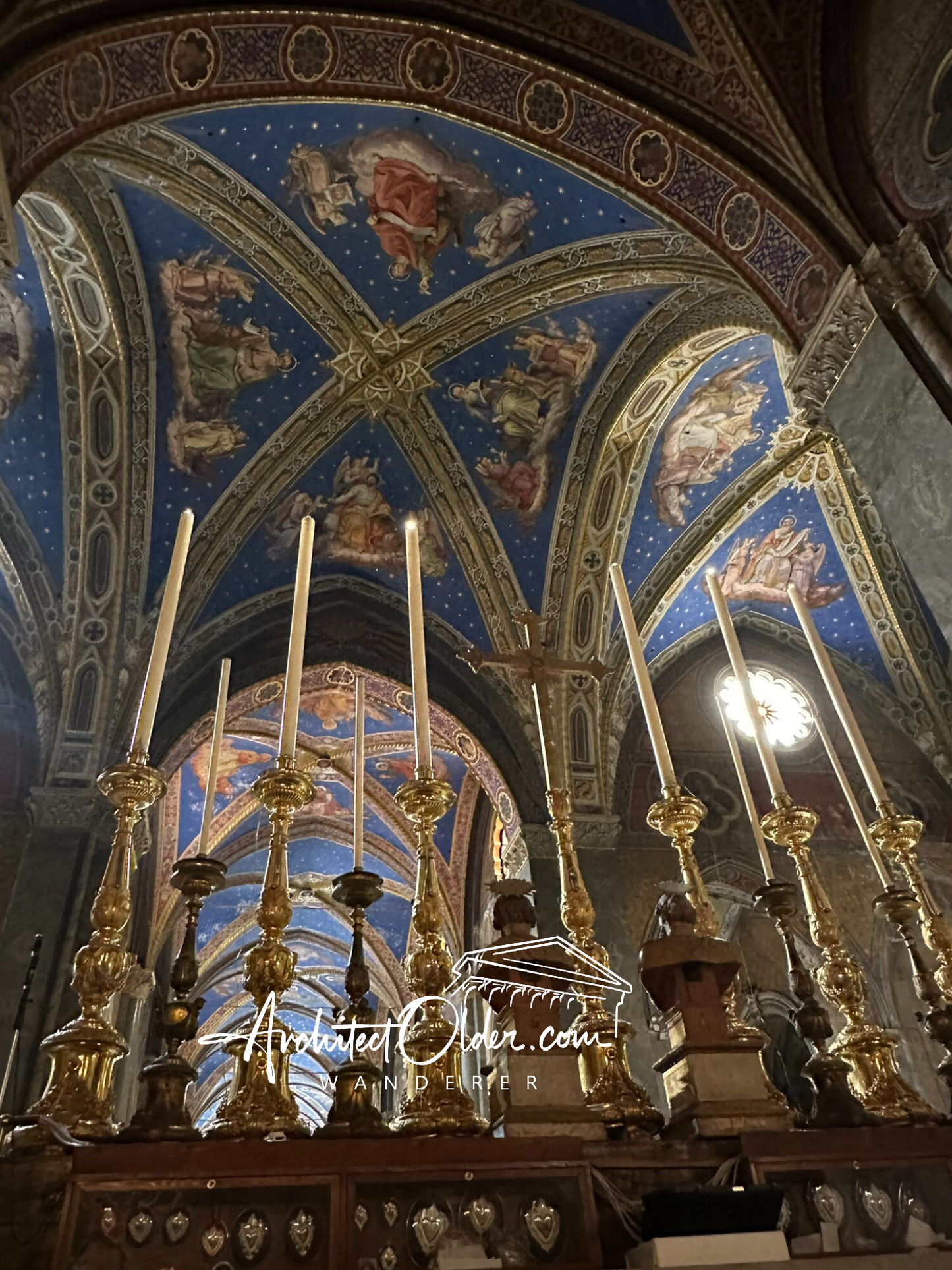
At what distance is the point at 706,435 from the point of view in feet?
35.6

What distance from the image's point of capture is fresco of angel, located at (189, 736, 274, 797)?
1363 centimetres

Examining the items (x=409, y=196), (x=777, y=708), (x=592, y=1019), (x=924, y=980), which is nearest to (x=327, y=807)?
(x=777, y=708)

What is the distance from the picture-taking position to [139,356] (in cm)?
952

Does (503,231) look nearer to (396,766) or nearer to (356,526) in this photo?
(356,526)

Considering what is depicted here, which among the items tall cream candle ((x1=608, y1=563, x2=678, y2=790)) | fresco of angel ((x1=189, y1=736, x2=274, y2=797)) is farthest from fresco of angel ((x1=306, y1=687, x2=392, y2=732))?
tall cream candle ((x1=608, y1=563, x2=678, y2=790))

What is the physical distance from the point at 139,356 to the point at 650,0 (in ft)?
19.8

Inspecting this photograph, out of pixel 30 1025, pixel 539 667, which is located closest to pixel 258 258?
pixel 539 667

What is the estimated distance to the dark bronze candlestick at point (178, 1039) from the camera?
241 centimetres

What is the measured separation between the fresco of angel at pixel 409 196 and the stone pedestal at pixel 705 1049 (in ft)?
24.4

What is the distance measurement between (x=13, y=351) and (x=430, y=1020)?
8944 mm

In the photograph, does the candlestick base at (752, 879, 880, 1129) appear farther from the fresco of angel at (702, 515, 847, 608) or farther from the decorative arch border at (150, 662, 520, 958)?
the fresco of angel at (702, 515, 847, 608)

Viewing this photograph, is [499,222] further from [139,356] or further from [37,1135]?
[37,1135]

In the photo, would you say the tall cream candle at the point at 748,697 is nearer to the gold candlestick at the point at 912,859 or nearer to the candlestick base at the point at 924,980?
the gold candlestick at the point at 912,859

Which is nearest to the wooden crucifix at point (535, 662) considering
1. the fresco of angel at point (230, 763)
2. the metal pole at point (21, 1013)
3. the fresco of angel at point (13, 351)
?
the metal pole at point (21, 1013)
